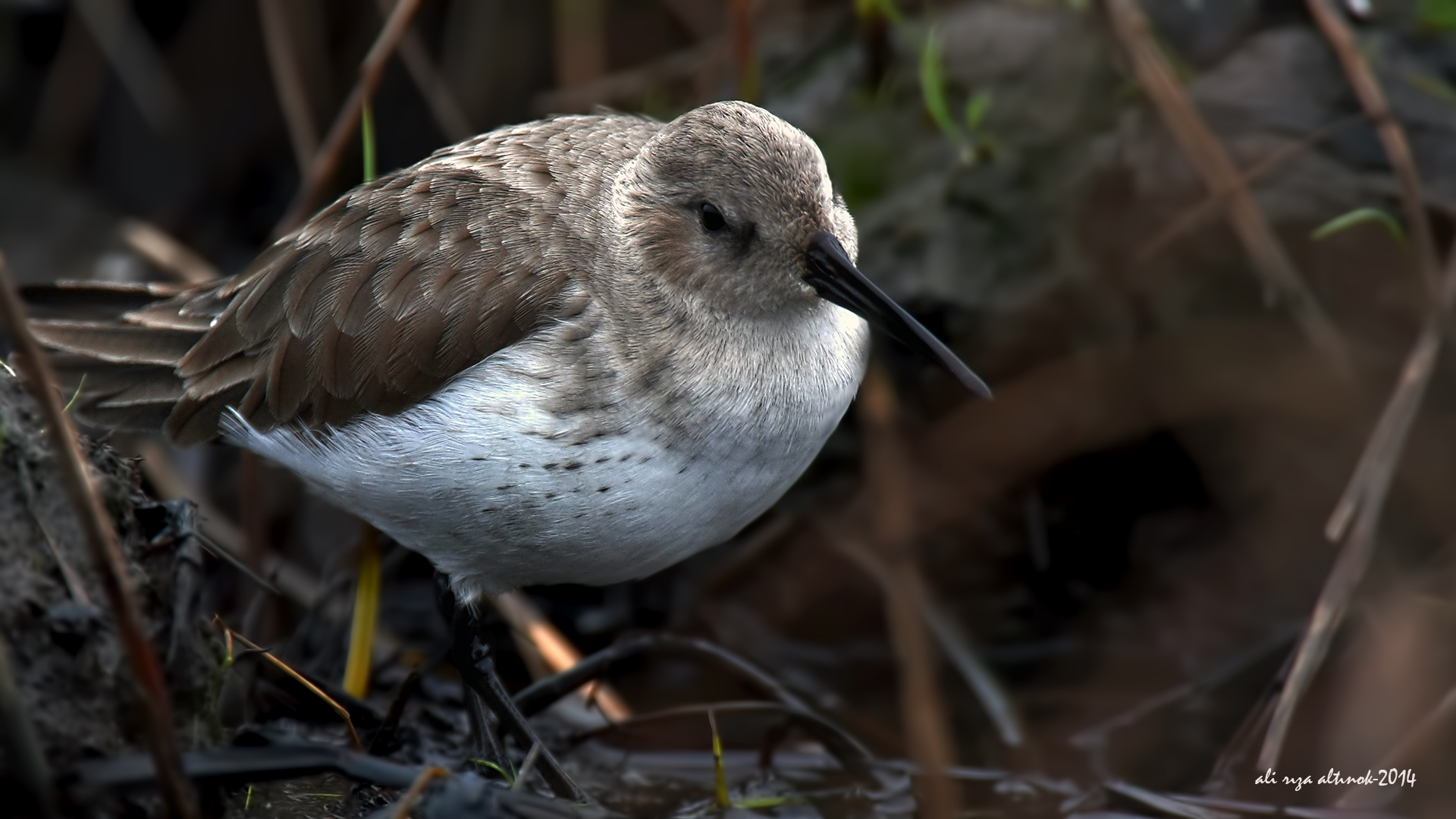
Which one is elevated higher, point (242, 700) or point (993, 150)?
point (993, 150)

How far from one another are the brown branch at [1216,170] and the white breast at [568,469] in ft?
5.51

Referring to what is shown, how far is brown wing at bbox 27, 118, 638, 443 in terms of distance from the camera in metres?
3.49

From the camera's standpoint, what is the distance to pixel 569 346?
3.35m

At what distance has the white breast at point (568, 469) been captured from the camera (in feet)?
10.6

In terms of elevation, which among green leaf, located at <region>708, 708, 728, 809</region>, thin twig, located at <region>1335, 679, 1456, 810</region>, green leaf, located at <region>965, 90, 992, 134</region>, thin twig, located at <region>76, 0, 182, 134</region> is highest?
thin twig, located at <region>76, 0, 182, 134</region>

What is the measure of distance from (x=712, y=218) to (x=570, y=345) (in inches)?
18.7

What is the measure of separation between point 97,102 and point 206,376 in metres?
3.28

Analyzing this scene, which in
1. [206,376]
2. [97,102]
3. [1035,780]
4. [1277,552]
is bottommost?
[1035,780]

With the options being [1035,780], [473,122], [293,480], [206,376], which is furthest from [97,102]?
[1035,780]

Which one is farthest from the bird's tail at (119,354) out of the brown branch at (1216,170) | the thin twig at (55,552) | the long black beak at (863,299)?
the brown branch at (1216,170)

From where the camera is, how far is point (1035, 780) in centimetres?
406

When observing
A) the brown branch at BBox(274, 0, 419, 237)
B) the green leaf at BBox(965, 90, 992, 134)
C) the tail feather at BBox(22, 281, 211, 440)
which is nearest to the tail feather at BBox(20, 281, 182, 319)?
the tail feather at BBox(22, 281, 211, 440)

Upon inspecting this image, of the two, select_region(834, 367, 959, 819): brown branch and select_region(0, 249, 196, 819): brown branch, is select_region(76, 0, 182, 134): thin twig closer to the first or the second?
select_region(0, 249, 196, 819): brown branch

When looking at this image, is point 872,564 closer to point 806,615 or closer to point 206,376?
point 806,615
